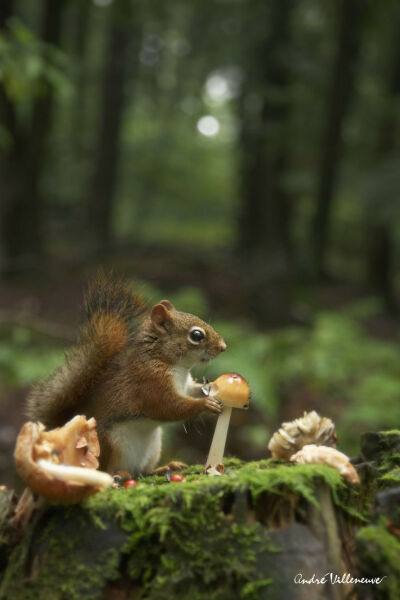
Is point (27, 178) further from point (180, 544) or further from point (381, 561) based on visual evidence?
point (381, 561)

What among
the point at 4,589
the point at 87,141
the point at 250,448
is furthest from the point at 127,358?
the point at 87,141

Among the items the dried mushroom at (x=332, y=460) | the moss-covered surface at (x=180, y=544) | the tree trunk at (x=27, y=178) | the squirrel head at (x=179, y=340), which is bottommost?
the moss-covered surface at (x=180, y=544)

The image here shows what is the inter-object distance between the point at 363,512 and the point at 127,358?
109 cm

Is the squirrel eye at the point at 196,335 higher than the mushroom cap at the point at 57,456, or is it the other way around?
the squirrel eye at the point at 196,335

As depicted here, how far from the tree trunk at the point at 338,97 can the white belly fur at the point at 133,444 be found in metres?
8.78

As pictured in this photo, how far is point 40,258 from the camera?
10258mm

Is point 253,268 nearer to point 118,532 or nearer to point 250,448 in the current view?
point 250,448

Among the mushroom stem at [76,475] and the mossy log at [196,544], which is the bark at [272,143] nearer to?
the mossy log at [196,544]

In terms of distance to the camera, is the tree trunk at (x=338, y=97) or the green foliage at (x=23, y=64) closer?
the green foliage at (x=23, y=64)

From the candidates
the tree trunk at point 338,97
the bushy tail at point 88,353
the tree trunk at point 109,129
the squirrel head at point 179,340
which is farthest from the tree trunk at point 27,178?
the squirrel head at point 179,340

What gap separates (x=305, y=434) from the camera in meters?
2.50

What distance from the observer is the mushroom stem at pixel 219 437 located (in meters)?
2.41

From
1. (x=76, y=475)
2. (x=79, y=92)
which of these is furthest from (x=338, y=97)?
(x=76, y=475)

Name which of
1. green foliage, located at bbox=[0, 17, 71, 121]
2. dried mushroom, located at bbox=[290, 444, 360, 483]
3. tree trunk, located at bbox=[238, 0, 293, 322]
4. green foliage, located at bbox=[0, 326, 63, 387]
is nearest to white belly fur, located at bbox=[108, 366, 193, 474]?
dried mushroom, located at bbox=[290, 444, 360, 483]
